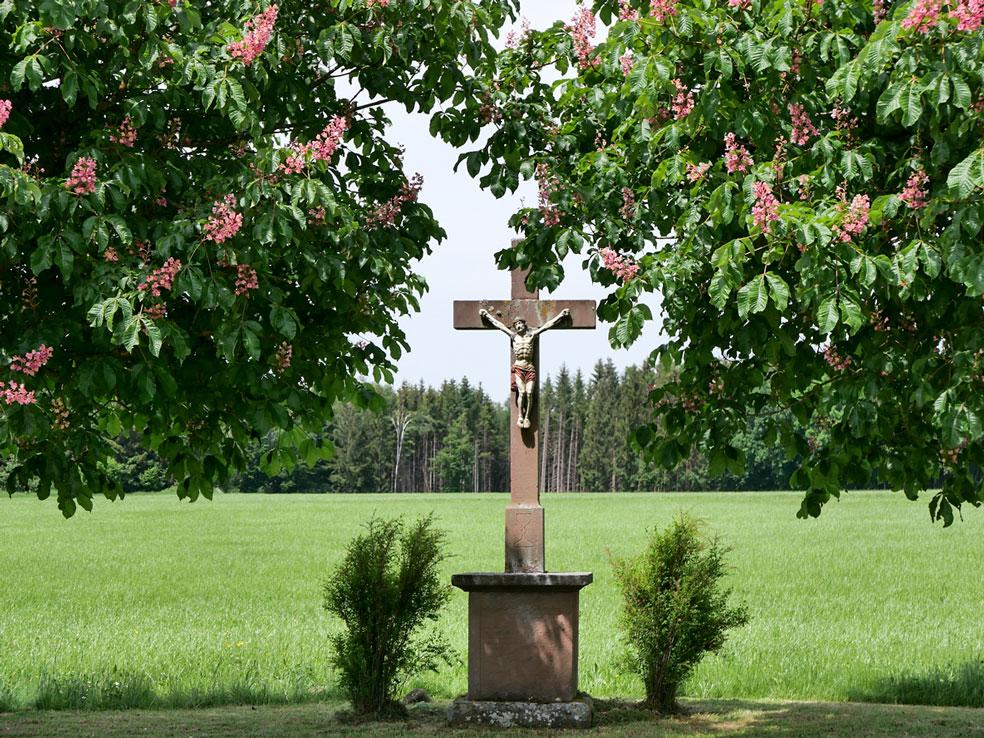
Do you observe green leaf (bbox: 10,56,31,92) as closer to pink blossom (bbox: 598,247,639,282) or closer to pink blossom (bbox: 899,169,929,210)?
pink blossom (bbox: 598,247,639,282)

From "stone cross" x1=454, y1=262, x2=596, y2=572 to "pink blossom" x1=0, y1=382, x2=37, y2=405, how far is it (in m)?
4.94

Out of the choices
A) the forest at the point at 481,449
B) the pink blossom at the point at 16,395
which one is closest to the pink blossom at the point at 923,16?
the pink blossom at the point at 16,395

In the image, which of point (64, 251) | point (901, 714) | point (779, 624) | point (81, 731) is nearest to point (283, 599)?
point (779, 624)

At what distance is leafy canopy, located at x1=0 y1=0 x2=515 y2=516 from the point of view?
6.38 meters

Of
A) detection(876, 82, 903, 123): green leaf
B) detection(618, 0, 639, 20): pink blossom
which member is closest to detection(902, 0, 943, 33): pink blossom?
detection(876, 82, 903, 123): green leaf

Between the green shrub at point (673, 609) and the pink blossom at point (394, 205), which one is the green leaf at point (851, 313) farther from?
the green shrub at point (673, 609)

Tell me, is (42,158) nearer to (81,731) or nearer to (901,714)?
(81,731)

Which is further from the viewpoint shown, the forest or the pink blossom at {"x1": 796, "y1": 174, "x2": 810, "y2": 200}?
the forest

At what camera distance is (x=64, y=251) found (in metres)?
6.25

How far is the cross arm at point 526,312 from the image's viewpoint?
10.9 meters

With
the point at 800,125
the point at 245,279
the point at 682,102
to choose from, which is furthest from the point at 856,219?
the point at 245,279

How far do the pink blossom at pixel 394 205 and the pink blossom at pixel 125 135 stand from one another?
1689 mm

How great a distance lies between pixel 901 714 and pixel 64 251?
28.4 feet

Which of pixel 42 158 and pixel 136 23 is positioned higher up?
pixel 136 23
